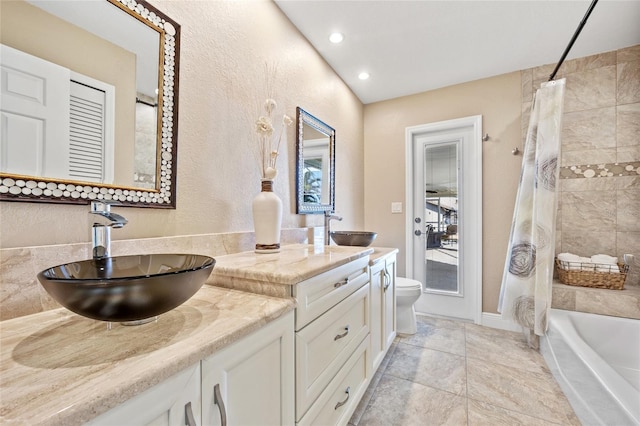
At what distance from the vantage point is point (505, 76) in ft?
8.65

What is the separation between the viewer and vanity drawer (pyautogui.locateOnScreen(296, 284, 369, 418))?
3.16 feet

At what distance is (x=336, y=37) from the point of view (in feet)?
6.98

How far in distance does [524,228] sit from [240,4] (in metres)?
2.51

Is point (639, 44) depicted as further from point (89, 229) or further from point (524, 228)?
point (89, 229)

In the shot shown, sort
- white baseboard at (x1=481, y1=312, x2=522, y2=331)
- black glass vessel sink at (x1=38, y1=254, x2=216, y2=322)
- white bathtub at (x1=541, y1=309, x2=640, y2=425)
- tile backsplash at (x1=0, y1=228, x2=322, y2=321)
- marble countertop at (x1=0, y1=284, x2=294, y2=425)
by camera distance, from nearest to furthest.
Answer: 1. marble countertop at (x1=0, y1=284, x2=294, y2=425)
2. black glass vessel sink at (x1=38, y1=254, x2=216, y2=322)
3. tile backsplash at (x1=0, y1=228, x2=322, y2=321)
4. white bathtub at (x1=541, y1=309, x2=640, y2=425)
5. white baseboard at (x1=481, y1=312, x2=522, y2=331)

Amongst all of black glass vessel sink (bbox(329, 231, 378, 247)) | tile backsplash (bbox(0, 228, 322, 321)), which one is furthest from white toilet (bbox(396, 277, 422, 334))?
tile backsplash (bbox(0, 228, 322, 321))

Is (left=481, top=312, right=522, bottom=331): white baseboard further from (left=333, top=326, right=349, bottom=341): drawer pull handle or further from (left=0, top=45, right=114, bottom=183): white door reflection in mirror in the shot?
(left=0, top=45, right=114, bottom=183): white door reflection in mirror

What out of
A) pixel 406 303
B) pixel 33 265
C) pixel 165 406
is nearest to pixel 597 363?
pixel 406 303

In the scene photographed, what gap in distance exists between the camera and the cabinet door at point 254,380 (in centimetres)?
62

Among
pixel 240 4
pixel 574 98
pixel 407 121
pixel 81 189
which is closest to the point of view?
pixel 81 189

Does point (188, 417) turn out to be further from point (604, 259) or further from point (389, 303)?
point (604, 259)

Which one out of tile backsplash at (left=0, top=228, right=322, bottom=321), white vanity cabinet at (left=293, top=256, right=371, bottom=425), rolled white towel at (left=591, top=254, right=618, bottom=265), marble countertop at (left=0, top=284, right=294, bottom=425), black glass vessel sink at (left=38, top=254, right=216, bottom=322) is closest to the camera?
marble countertop at (left=0, top=284, right=294, bottom=425)

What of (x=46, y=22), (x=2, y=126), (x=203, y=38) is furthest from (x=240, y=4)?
(x=2, y=126)

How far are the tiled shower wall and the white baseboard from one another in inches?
31.3
